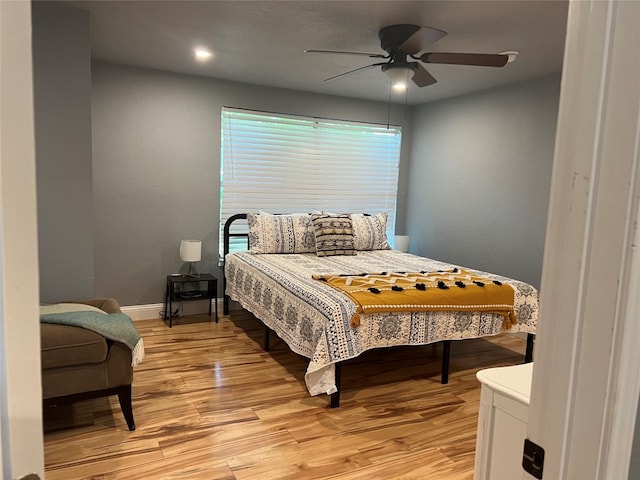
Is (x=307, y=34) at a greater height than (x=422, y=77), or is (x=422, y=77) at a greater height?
(x=307, y=34)

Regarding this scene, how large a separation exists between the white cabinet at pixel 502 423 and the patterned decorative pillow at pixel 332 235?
3189mm

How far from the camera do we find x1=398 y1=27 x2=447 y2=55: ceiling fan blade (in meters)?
2.70

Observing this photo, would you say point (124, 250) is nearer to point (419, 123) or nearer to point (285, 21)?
point (285, 21)

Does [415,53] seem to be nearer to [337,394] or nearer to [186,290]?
[337,394]

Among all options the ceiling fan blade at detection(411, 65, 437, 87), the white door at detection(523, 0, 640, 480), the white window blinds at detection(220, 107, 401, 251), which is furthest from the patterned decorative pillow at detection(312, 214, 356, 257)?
the white door at detection(523, 0, 640, 480)

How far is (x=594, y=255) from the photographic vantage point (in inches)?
26.9

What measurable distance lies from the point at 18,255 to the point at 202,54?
11.8ft

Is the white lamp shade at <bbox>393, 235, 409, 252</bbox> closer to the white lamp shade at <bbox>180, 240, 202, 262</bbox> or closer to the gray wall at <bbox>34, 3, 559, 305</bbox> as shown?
the gray wall at <bbox>34, 3, 559, 305</bbox>

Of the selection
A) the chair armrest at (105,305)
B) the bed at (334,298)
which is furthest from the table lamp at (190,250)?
the chair armrest at (105,305)

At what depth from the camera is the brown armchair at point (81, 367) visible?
2.35 metres

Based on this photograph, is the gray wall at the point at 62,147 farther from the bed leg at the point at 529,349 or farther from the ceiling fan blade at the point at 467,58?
the bed leg at the point at 529,349

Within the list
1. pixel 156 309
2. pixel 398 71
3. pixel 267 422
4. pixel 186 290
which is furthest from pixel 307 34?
pixel 156 309

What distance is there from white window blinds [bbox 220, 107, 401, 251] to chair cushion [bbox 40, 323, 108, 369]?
101 inches

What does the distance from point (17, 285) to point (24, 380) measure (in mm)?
120
